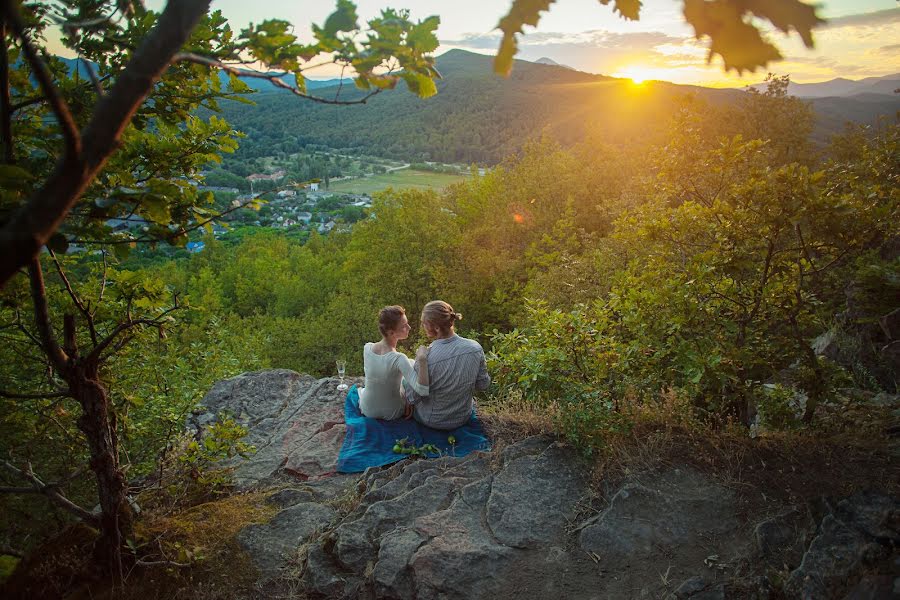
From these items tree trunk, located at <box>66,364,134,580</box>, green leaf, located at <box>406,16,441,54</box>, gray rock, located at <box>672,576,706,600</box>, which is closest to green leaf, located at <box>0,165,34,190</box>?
tree trunk, located at <box>66,364,134,580</box>

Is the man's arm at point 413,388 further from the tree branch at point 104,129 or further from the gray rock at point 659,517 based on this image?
the tree branch at point 104,129

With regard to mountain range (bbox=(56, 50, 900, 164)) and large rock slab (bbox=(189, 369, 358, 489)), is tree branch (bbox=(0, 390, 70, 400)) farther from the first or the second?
mountain range (bbox=(56, 50, 900, 164))

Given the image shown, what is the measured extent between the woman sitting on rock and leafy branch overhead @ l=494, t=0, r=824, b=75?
426 cm

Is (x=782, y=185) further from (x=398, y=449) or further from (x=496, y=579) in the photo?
(x=398, y=449)

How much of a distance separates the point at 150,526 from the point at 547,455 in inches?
120

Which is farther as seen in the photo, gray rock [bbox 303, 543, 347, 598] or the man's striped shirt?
the man's striped shirt

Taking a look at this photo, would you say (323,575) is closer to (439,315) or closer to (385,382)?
(385,382)

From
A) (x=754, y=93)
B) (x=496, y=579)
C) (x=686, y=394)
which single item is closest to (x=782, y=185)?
(x=686, y=394)

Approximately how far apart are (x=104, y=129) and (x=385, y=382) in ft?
14.9

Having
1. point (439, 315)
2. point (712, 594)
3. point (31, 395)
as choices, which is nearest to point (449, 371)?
point (439, 315)

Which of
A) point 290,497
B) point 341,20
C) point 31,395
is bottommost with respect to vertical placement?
point 290,497

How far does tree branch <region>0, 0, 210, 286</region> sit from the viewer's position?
53.1 inches

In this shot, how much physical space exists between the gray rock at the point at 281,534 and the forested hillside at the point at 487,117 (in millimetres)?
24514

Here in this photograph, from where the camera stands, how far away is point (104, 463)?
3232 mm
